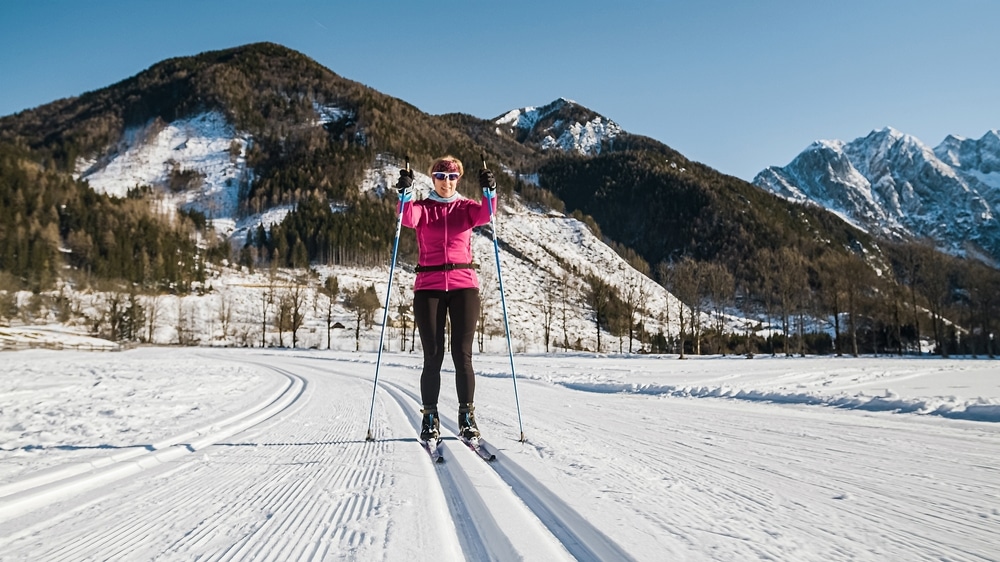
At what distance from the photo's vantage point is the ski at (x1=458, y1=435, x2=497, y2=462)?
113 inches

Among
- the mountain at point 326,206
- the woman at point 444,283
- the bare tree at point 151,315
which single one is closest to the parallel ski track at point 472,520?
the woman at point 444,283

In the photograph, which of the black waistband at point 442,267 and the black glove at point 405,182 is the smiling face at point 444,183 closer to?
the black glove at point 405,182

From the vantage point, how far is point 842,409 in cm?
594

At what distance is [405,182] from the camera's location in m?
3.76

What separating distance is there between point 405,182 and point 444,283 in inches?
35.9

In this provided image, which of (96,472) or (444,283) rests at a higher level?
(444,283)

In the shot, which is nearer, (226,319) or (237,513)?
(237,513)

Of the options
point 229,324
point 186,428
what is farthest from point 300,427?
point 229,324

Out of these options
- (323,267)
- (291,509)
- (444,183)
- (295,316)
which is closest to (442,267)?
(444,183)

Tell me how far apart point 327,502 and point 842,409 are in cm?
649

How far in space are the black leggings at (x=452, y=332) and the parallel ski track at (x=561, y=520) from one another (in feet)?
3.18

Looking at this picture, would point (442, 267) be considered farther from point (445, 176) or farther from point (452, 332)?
point (445, 176)

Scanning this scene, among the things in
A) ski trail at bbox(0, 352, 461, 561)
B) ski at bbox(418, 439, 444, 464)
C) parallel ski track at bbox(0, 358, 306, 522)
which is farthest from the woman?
parallel ski track at bbox(0, 358, 306, 522)

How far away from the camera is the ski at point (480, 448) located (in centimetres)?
286
